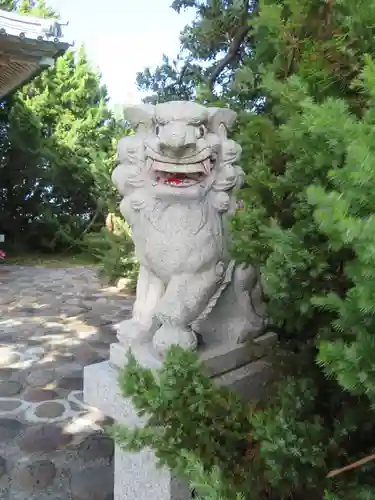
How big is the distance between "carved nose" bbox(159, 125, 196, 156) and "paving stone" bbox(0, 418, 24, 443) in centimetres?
182

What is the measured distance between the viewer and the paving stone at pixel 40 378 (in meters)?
3.17

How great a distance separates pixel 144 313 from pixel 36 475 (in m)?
1.06

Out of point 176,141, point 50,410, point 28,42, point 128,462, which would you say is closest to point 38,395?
point 50,410

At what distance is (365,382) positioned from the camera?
0.76m

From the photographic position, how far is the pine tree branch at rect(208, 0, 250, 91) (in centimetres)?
289

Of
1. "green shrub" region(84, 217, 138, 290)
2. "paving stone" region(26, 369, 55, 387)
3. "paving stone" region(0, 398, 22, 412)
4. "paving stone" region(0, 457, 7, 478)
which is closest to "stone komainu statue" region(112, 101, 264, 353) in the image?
"paving stone" region(0, 457, 7, 478)

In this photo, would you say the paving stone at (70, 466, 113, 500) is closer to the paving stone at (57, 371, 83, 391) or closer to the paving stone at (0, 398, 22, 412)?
the paving stone at (0, 398, 22, 412)

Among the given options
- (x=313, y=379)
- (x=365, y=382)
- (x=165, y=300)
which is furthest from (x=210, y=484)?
(x=165, y=300)

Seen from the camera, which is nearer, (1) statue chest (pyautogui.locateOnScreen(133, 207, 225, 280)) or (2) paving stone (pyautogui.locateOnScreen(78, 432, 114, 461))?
(1) statue chest (pyautogui.locateOnScreen(133, 207, 225, 280))

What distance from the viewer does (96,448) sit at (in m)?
2.43

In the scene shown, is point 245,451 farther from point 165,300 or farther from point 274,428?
point 165,300

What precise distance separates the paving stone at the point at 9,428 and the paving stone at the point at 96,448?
0.38 metres

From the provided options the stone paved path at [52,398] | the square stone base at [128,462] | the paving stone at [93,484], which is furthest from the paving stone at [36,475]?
the square stone base at [128,462]

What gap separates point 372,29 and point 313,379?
2.85 ft
